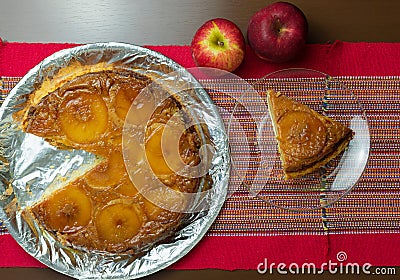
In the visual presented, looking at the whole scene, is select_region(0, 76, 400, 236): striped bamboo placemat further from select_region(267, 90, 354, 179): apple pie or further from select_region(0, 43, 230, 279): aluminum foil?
select_region(267, 90, 354, 179): apple pie

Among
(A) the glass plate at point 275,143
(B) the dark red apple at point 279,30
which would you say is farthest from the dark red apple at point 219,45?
(A) the glass plate at point 275,143

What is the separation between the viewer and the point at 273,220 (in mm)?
2500

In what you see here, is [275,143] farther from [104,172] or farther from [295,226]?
[104,172]

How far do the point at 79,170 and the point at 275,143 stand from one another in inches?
40.8

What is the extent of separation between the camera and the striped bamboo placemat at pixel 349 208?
2.50 meters

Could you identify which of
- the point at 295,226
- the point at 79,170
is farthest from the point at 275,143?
the point at 79,170

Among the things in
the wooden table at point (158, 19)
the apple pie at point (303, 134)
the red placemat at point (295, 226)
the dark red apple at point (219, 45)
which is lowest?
the red placemat at point (295, 226)

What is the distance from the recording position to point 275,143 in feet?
8.04

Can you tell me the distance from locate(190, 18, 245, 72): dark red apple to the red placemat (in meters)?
0.14

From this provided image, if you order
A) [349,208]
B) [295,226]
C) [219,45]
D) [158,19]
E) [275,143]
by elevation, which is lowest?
[295,226]

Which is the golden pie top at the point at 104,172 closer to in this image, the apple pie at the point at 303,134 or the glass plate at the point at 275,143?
the glass plate at the point at 275,143

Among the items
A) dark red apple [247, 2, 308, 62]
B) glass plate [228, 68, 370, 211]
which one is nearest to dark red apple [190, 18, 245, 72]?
dark red apple [247, 2, 308, 62]

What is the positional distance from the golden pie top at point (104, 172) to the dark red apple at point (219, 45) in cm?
29

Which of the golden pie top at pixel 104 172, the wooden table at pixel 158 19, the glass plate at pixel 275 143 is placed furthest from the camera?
the wooden table at pixel 158 19
